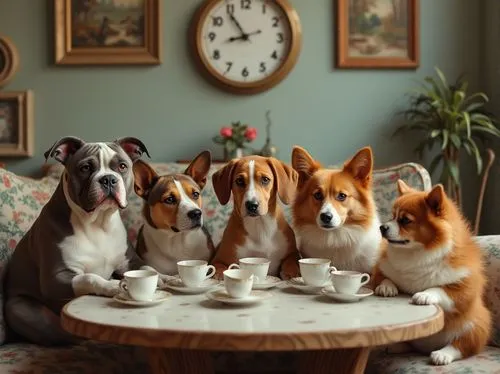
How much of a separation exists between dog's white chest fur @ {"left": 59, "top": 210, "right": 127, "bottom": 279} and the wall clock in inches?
69.8

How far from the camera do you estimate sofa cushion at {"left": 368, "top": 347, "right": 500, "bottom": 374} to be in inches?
65.8

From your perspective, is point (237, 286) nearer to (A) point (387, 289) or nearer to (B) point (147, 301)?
(B) point (147, 301)

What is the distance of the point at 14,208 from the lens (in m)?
2.29

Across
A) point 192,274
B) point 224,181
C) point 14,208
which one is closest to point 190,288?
point 192,274

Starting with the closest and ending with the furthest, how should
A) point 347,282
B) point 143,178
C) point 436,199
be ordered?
point 347,282, point 436,199, point 143,178

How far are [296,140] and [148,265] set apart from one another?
1787 millimetres

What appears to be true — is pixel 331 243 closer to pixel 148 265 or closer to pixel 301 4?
pixel 148 265

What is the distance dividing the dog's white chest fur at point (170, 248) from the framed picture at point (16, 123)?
5.85 ft

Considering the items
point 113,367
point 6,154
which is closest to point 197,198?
point 113,367

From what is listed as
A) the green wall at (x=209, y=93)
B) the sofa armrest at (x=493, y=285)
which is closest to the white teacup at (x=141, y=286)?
the sofa armrest at (x=493, y=285)

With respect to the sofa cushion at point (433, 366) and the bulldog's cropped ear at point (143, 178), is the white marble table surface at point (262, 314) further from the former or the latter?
the bulldog's cropped ear at point (143, 178)

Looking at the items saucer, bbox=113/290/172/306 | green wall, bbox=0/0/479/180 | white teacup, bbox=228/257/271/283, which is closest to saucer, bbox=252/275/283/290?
white teacup, bbox=228/257/271/283

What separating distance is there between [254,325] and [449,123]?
2370 mm

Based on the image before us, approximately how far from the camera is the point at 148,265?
211cm
